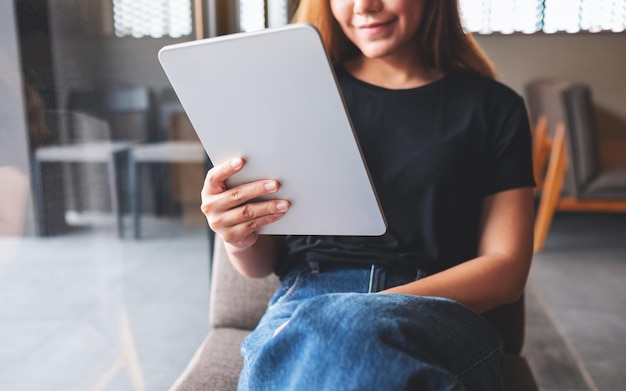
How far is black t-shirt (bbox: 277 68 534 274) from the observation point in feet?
2.61

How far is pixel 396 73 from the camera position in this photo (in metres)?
0.87

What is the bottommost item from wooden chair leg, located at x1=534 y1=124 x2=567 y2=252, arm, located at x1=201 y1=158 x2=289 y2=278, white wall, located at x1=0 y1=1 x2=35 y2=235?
wooden chair leg, located at x1=534 y1=124 x2=567 y2=252

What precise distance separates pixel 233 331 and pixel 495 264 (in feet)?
1.62

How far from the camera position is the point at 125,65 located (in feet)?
3.66

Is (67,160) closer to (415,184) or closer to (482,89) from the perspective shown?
(415,184)

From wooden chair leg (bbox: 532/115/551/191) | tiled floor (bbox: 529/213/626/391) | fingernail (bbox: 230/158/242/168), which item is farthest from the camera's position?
wooden chair leg (bbox: 532/115/551/191)

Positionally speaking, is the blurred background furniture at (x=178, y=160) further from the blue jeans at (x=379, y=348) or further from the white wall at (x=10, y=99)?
the blue jeans at (x=379, y=348)

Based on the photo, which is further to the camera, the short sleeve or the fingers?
the short sleeve

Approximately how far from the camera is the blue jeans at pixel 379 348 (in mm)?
487

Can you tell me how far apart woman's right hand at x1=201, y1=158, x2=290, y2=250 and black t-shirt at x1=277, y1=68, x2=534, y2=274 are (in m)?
0.16

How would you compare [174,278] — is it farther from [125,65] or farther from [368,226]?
[368,226]

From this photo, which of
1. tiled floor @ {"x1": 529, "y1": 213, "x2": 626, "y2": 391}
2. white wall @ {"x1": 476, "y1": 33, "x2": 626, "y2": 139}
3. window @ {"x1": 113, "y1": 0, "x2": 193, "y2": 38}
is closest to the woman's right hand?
window @ {"x1": 113, "y1": 0, "x2": 193, "y2": 38}

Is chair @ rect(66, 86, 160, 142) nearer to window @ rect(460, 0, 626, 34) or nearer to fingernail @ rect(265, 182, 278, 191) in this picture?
fingernail @ rect(265, 182, 278, 191)

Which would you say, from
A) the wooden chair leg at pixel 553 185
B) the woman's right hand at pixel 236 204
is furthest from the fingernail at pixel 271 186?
the wooden chair leg at pixel 553 185
